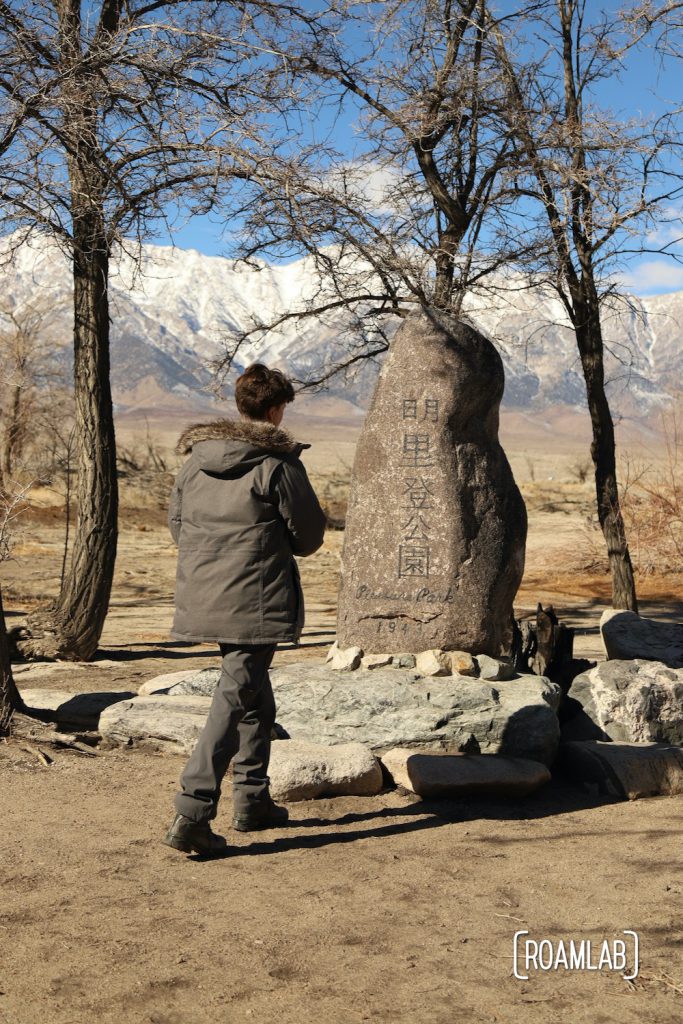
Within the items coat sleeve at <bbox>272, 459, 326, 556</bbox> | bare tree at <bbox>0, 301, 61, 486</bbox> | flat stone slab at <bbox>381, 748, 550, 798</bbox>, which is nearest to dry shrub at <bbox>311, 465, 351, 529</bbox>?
bare tree at <bbox>0, 301, 61, 486</bbox>

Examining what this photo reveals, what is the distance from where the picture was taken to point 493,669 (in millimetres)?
6891

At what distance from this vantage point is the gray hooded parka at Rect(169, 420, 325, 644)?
450cm

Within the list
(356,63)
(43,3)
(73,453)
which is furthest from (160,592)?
(43,3)

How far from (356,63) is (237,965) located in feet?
30.9

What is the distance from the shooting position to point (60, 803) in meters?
5.34

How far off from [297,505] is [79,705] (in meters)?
3.10

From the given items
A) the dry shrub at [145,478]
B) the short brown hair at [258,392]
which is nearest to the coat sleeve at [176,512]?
the short brown hair at [258,392]

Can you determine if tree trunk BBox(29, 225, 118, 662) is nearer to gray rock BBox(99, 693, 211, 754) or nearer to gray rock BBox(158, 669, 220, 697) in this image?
gray rock BBox(158, 669, 220, 697)

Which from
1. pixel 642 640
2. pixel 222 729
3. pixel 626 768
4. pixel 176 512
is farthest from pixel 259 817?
pixel 642 640

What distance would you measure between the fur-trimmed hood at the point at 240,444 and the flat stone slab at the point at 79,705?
2.70 metres

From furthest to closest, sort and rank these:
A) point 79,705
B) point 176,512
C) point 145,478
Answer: point 145,478 < point 79,705 < point 176,512

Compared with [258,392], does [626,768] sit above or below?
below

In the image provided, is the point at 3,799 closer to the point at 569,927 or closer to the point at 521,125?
the point at 569,927

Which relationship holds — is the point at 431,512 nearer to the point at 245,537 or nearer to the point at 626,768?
the point at 626,768
